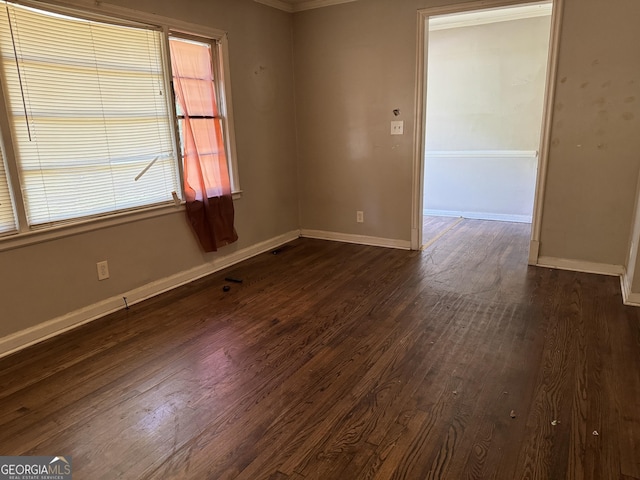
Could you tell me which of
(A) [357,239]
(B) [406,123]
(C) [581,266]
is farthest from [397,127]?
(C) [581,266]

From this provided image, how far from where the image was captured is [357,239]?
15.5ft

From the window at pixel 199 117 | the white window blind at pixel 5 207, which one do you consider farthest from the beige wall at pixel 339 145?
the window at pixel 199 117

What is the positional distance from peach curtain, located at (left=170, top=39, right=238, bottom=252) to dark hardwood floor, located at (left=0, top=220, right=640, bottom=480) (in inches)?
25.0

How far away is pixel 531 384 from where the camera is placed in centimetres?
210

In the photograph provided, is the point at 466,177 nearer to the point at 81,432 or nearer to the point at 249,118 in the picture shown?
the point at 249,118

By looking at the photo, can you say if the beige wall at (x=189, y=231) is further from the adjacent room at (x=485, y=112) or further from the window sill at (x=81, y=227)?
the adjacent room at (x=485, y=112)

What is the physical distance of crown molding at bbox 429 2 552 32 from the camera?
4969 millimetres

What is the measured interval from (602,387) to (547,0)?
292 cm

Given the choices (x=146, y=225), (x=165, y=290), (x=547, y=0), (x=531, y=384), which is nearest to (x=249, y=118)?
(x=146, y=225)

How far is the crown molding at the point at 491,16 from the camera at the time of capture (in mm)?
4969

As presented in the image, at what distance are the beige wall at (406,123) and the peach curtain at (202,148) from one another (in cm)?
128

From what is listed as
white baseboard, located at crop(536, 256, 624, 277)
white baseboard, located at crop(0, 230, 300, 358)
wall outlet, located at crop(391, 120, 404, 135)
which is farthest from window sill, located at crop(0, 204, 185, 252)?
white baseboard, located at crop(536, 256, 624, 277)

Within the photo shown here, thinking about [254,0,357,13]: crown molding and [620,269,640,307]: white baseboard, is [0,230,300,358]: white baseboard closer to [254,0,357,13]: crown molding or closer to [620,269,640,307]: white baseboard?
[254,0,357,13]: crown molding

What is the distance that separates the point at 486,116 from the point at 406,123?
209 centimetres
